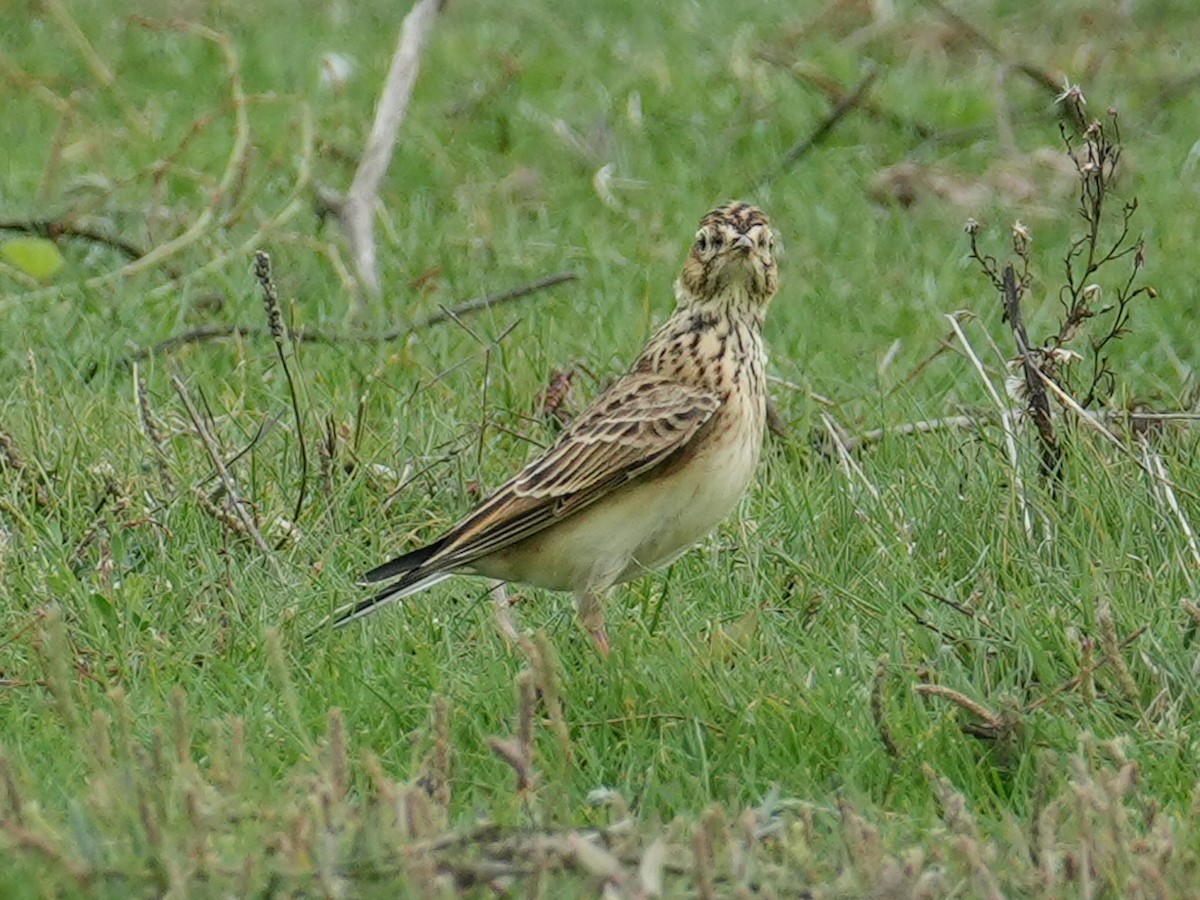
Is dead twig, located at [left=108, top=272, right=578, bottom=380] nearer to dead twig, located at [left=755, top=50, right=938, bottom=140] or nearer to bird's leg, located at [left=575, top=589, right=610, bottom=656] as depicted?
bird's leg, located at [left=575, top=589, right=610, bottom=656]

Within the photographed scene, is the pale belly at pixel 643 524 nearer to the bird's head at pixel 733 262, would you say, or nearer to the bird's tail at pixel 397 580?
the bird's tail at pixel 397 580

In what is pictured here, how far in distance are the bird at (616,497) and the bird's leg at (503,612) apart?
0.35 ft

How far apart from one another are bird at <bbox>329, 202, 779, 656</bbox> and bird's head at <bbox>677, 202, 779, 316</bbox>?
205 mm

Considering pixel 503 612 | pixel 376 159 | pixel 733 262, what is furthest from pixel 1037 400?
pixel 376 159

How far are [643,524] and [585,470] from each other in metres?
0.19

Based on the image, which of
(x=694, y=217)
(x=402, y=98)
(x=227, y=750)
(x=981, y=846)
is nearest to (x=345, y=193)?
(x=402, y=98)

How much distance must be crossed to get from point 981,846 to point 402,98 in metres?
5.76

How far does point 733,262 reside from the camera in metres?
5.82

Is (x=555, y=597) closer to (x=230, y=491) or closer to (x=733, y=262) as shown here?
(x=230, y=491)

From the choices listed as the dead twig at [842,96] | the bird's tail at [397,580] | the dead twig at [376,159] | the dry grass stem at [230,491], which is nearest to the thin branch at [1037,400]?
the bird's tail at [397,580]

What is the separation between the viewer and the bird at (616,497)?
5.48m

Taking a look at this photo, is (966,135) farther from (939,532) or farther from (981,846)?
(981,846)

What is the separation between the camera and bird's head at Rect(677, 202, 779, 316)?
19.1 ft

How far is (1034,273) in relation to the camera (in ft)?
30.1
